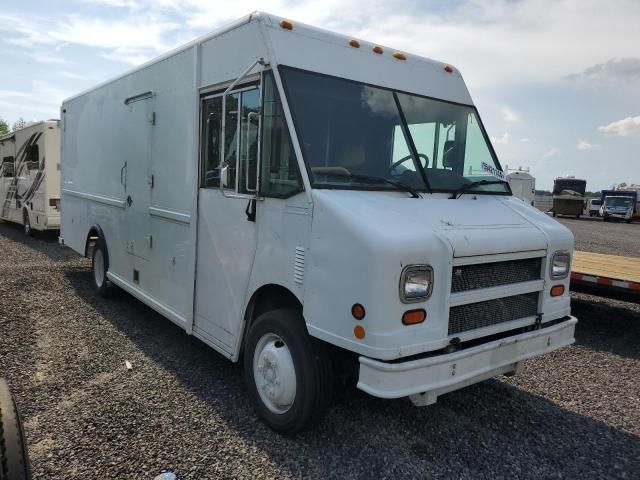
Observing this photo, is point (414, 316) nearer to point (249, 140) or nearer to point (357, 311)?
point (357, 311)

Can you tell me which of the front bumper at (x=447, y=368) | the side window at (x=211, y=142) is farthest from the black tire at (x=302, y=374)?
the side window at (x=211, y=142)

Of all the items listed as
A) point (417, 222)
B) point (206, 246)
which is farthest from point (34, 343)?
point (417, 222)

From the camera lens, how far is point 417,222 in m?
3.28

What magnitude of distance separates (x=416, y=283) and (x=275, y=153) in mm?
1350

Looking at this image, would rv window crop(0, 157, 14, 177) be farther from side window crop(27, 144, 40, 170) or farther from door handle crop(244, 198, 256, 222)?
door handle crop(244, 198, 256, 222)

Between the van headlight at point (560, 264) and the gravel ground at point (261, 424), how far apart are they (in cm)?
113

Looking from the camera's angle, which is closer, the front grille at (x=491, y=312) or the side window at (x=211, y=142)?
the front grille at (x=491, y=312)

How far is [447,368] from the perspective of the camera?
3154 millimetres

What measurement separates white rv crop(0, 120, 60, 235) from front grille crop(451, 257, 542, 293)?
1153 centimetres

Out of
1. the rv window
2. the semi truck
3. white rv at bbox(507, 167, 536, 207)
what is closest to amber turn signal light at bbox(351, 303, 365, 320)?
the rv window

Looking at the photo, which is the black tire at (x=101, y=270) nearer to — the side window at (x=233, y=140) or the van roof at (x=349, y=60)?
the side window at (x=233, y=140)

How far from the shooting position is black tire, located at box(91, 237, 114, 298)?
22.9ft

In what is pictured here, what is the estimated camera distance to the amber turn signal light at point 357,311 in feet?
9.78

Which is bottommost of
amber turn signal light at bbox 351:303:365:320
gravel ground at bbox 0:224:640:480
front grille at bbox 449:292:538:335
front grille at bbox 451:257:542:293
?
gravel ground at bbox 0:224:640:480
